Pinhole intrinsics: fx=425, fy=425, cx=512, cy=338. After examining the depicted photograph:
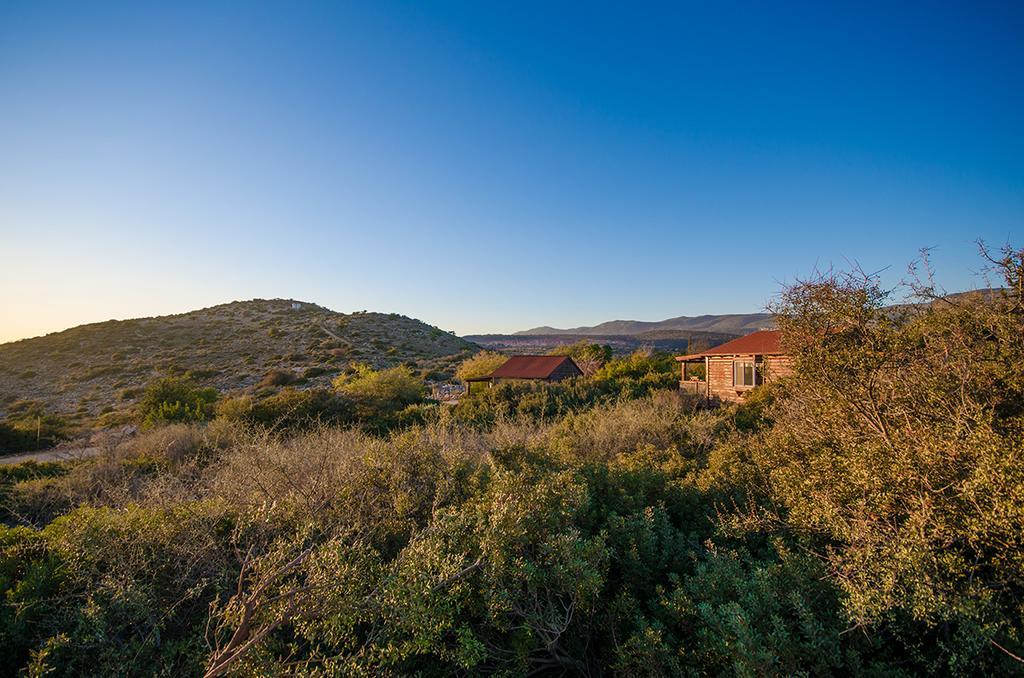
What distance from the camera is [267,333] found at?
4225cm

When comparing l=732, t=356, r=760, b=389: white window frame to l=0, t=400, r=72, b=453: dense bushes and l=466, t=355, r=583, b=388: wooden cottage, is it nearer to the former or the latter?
l=466, t=355, r=583, b=388: wooden cottage

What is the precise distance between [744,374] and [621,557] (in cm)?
1571

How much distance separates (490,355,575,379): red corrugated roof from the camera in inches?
878

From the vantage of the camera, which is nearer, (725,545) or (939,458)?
(939,458)

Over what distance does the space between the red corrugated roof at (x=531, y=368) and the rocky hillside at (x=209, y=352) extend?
33.1 feet

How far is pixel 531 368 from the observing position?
912 inches

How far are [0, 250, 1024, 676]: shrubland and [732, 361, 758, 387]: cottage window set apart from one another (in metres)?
12.7

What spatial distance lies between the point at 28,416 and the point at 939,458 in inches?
1252

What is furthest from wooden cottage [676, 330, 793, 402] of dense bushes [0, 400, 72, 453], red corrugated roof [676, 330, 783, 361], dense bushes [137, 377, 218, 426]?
dense bushes [0, 400, 72, 453]

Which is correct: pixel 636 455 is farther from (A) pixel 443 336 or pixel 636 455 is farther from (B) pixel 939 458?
(A) pixel 443 336

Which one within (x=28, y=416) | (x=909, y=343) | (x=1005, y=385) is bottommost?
(x=28, y=416)

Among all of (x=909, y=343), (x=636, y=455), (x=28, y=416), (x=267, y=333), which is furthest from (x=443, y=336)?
(x=909, y=343)

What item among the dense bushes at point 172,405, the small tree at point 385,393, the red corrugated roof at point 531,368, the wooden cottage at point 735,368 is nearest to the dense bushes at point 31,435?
the dense bushes at point 172,405

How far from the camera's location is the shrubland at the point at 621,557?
2502 millimetres
